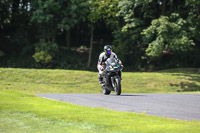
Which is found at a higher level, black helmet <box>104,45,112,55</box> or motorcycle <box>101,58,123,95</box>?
black helmet <box>104,45,112,55</box>

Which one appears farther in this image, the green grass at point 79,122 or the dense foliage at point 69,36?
the dense foliage at point 69,36

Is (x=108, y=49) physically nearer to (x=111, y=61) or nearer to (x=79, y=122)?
(x=111, y=61)

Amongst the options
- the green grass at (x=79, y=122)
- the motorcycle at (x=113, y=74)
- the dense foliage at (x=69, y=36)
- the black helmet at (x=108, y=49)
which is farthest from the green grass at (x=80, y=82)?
the green grass at (x=79, y=122)

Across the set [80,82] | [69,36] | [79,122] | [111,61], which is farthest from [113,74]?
[69,36]

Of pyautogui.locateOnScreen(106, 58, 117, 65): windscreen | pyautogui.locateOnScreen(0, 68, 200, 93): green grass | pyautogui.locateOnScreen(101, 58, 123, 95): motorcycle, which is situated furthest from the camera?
pyautogui.locateOnScreen(0, 68, 200, 93): green grass

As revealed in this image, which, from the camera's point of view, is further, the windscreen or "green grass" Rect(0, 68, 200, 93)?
"green grass" Rect(0, 68, 200, 93)

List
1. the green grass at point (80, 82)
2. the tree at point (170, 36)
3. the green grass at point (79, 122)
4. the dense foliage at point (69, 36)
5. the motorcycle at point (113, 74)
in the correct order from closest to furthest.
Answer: the green grass at point (79, 122) → the motorcycle at point (113, 74) → the green grass at point (80, 82) → the tree at point (170, 36) → the dense foliage at point (69, 36)

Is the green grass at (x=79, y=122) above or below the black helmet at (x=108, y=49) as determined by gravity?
below

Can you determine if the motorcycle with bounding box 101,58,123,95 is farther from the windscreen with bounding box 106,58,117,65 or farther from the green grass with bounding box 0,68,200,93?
the green grass with bounding box 0,68,200,93

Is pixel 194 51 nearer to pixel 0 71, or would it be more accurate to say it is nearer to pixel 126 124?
pixel 0 71

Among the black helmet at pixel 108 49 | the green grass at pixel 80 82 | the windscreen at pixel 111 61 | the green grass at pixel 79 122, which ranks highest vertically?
the black helmet at pixel 108 49

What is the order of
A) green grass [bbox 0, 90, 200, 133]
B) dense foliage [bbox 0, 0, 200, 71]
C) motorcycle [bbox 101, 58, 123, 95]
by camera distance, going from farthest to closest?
dense foliage [bbox 0, 0, 200, 71] < motorcycle [bbox 101, 58, 123, 95] < green grass [bbox 0, 90, 200, 133]

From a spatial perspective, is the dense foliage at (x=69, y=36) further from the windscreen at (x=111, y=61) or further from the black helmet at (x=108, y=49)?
the windscreen at (x=111, y=61)

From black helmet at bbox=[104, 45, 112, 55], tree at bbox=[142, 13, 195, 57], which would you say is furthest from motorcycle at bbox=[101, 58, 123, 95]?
tree at bbox=[142, 13, 195, 57]
